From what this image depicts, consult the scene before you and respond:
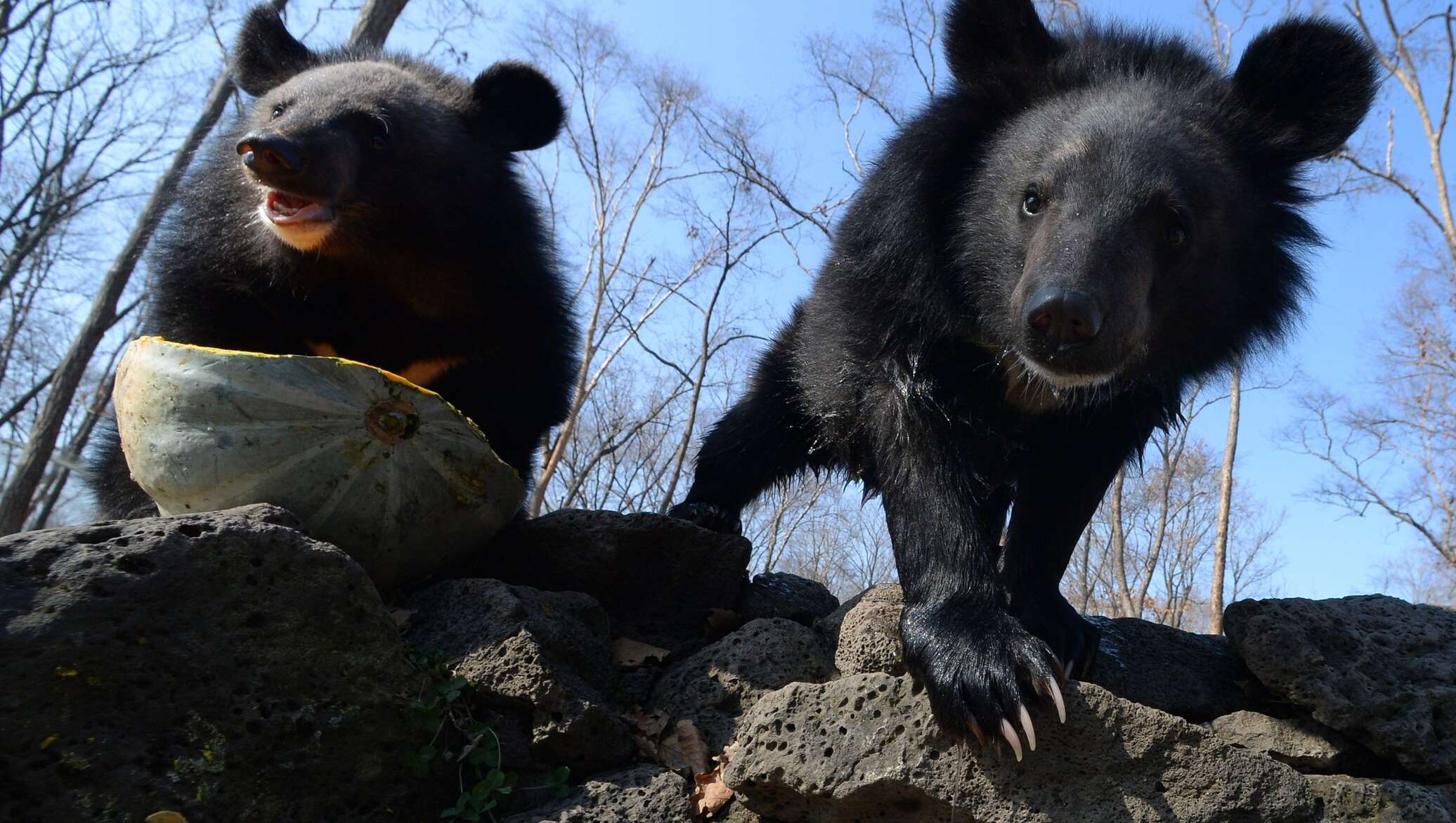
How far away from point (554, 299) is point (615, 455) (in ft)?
60.2

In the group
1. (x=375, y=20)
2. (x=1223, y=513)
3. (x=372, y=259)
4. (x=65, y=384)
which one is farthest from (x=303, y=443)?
(x=1223, y=513)

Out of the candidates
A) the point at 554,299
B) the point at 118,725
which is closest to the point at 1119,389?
the point at 554,299

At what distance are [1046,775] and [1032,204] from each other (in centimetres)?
142

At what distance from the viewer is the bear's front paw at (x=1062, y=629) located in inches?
113

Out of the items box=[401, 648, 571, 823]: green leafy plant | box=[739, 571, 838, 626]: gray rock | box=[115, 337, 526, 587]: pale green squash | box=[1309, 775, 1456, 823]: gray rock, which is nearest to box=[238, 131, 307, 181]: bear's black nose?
box=[115, 337, 526, 587]: pale green squash

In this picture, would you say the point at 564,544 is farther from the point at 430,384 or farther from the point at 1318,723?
the point at 1318,723

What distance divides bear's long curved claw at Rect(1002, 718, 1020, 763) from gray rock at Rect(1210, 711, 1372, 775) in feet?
2.42

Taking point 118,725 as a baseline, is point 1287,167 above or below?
above

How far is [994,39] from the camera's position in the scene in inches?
124

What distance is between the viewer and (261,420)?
2578mm

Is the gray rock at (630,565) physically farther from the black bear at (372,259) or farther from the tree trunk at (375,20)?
the tree trunk at (375,20)

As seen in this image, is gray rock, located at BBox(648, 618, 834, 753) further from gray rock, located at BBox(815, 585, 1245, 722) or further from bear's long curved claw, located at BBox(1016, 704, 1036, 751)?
bear's long curved claw, located at BBox(1016, 704, 1036, 751)

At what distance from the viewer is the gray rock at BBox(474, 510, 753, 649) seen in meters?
3.32

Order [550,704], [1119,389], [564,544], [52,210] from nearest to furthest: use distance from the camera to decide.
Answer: [550,704] → [1119,389] → [564,544] → [52,210]
